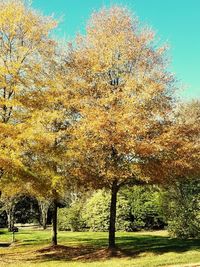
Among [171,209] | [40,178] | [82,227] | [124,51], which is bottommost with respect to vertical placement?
[82,227]

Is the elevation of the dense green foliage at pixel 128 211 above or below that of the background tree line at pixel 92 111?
below

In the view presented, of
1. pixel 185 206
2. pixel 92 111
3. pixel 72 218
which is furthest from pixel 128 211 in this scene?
pixel 92 111

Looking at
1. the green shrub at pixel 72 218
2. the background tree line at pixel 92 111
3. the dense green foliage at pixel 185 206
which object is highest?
the background tree line at pixel 92 111

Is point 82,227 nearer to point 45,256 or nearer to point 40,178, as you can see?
point 45,256

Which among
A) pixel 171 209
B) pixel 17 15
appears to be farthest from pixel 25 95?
pixel 171 209

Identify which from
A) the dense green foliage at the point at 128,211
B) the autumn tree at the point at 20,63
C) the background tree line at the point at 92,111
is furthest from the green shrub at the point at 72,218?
the autumn tree at the point at 20,63

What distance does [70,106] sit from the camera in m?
17.2

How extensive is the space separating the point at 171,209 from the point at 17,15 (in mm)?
12885

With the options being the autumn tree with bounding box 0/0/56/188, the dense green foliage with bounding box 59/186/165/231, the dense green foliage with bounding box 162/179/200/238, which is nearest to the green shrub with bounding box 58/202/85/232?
the dense green foliage with bounding box 59/186/165/231

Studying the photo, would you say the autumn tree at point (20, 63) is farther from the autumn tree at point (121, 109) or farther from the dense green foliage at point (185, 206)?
the dense green foliage at point (185, 206)

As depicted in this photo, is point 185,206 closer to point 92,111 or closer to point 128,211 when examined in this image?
point 92,111

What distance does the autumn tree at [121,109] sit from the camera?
15.0 metres

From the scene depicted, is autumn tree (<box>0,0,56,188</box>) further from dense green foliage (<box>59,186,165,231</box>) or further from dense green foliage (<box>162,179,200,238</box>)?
dense green foliage (<box>59,186,165,231</box>)

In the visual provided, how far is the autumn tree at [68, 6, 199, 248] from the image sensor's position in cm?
1499
